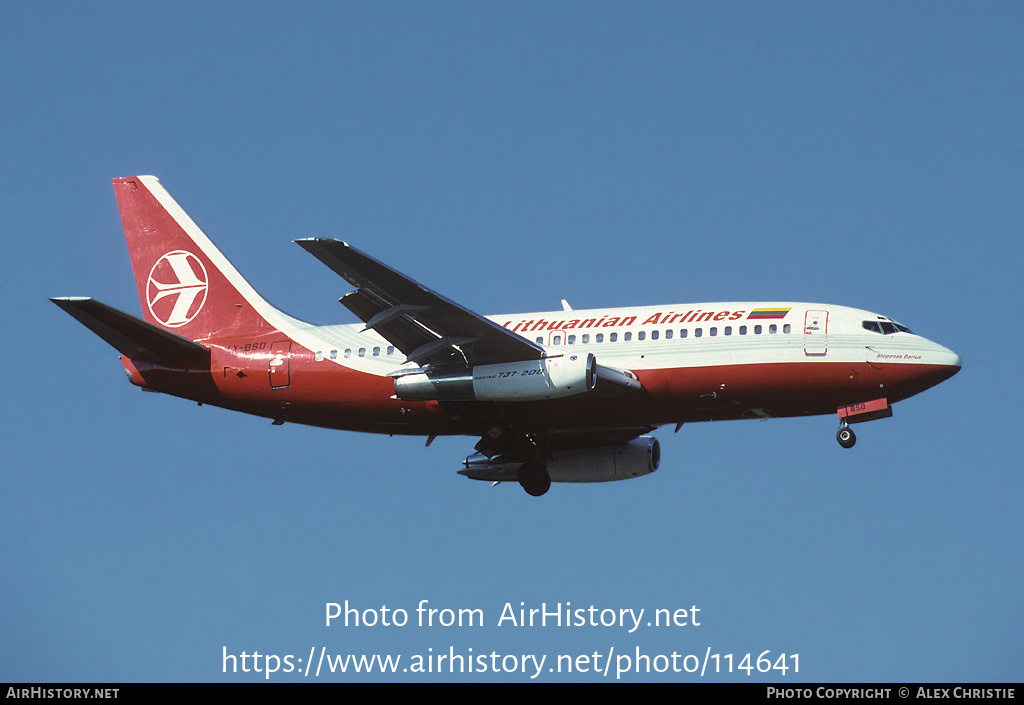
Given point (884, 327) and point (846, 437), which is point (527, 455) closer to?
point (846, 437)

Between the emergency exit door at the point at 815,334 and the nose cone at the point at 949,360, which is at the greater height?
the emergency exit door at the point at 815,334

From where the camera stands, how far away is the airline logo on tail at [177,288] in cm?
4619

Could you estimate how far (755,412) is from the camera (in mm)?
39938

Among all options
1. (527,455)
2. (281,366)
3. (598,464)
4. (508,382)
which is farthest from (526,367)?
(281,366)

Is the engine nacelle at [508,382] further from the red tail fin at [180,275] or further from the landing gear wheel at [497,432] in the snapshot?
the red tail fin at [180,275]

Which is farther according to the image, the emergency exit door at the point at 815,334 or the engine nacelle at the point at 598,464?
the engine nacelle at the point at 598,464

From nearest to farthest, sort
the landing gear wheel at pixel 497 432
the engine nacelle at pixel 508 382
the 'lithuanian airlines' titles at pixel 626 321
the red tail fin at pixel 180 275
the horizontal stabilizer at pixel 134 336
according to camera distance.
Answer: the engine nacelle at pixel 508 382 → the 'lithuanian airlines' titles at pixel 626 321 → the horizontal stabilizer at pixel 134 336 → the landing gear wheel at pixel 497 432 → the red tail fin at pixel 180 275

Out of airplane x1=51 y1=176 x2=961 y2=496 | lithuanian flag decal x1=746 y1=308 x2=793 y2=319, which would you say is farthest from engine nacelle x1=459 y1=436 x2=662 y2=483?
lithuanian flag decal x1=746 y1=308 x2=793 y2=319

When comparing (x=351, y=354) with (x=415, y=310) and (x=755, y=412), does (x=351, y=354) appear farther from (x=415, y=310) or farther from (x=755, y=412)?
(x=755, y=412)

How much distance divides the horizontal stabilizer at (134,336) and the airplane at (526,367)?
6 cm

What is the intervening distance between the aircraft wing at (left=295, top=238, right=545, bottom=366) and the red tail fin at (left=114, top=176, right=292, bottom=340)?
6.22m

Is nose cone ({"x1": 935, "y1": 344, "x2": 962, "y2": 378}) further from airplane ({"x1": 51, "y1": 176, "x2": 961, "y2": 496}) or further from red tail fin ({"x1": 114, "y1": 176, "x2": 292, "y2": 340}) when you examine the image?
red tail fin ({"x1": 114, "y1": 176, "x2": 292, "y2": 340})

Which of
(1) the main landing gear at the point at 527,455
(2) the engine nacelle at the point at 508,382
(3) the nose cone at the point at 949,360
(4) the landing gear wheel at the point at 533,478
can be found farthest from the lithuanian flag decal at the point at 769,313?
(4) the landing gear wheel at the point at 533,478
